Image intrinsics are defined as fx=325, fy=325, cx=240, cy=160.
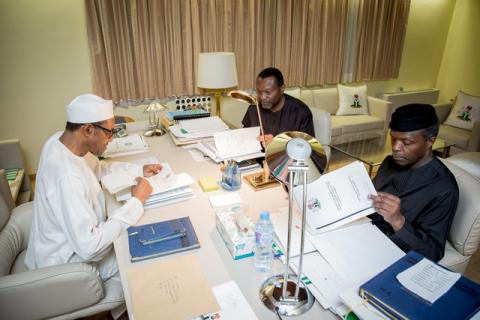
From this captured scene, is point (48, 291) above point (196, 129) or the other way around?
the other way around

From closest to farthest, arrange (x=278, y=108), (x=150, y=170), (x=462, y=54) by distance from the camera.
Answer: (x=150, y=170), (x=278, y=108), (x=462, y=54)

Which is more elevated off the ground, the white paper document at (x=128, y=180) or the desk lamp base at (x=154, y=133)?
the white paper document at (x=128, y=180)

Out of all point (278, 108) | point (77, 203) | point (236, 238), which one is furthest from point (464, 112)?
point (77, 203)

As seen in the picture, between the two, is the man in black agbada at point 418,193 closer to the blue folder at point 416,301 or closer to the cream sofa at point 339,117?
the blue folder at point 416,301

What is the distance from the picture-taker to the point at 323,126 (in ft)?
7.46

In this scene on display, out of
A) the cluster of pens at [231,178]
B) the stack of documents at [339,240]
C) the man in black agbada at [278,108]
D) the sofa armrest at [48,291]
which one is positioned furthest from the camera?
the man in black agbada at [278,108]

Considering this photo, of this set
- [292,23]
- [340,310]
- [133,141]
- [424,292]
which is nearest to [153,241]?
[340,310]

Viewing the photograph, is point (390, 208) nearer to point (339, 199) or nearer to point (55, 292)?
point (339, 199)

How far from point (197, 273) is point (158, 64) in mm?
2906

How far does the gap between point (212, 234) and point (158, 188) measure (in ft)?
1.36

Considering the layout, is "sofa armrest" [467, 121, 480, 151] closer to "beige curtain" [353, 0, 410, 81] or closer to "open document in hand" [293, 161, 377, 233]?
"beige curtain" [353, 0, 410, 81]

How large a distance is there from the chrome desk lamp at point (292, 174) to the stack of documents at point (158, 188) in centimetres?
67

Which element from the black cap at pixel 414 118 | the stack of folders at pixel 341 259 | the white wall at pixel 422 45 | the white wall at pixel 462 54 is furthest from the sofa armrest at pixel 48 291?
the white wall at pixel 462 54

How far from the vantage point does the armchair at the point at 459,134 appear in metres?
3.74
